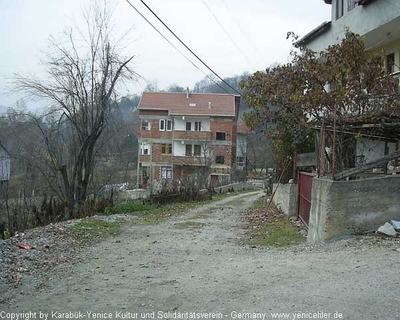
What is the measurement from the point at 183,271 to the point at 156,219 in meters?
10.4

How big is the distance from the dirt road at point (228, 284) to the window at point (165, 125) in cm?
4453

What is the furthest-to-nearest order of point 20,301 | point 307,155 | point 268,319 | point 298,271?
point 307,155 < point 298,271 < point 20,301 < point 268,319

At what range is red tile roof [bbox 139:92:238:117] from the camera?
2127 inches

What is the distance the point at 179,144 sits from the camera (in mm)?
54219

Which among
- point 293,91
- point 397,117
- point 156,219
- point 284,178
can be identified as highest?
point 293,91

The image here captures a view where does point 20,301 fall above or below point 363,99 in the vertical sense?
below

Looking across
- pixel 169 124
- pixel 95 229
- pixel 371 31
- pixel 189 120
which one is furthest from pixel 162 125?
pixel 95 229

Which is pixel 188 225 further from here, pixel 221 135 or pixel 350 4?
pixel 221 135

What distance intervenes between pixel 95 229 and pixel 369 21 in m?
11.6

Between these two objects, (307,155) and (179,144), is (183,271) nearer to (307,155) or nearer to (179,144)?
(307,155)

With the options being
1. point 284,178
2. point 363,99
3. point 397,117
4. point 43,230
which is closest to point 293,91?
point 363,99

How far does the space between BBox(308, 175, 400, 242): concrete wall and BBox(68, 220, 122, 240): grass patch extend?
6.70 meters

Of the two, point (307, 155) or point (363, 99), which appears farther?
Answer: point (307, 155)

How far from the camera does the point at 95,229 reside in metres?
14.2
